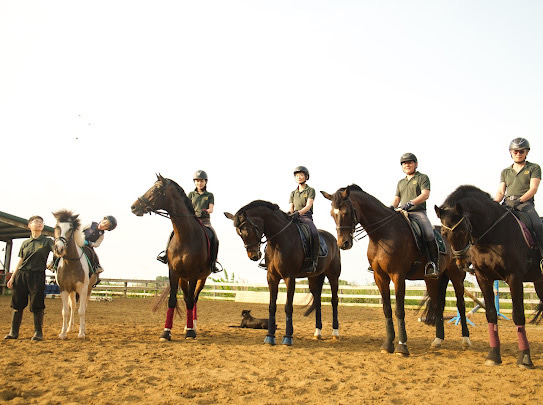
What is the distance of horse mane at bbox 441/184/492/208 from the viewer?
6.83 meters

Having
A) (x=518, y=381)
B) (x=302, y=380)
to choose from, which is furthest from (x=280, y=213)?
(x=518, y=381)

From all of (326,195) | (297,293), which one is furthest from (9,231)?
(326,195)

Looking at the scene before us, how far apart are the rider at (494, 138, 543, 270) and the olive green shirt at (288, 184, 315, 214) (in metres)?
3.57

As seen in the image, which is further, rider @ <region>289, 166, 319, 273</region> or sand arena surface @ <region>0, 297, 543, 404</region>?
rider @ <region>289, 166, 319, 273</region>

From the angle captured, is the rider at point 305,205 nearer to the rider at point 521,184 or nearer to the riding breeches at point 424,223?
the riding breeches at point 424,223

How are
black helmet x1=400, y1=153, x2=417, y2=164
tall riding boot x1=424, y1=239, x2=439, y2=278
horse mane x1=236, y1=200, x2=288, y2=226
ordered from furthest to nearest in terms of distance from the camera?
horse mane x1=236, y1=200, x2=288, y2=226 → black helmet x1=400, y1=153, x2=417, y2=164 → tall riding boot x1=424, y1=239, x2=439, y2=278

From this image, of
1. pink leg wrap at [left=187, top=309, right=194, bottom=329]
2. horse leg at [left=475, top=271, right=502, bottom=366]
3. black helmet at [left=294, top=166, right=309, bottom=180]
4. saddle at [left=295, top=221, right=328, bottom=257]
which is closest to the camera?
horse leg at [left=475, top=271, right=502, bottom=366]

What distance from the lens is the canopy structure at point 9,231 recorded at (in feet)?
71.9

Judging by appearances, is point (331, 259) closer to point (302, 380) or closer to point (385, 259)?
point (385, 259)

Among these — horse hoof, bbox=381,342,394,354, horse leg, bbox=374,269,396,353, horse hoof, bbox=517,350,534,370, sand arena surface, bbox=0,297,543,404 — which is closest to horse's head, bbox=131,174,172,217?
sand arena surface, bbox=0,297,543,404

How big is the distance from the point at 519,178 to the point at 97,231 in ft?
30.4

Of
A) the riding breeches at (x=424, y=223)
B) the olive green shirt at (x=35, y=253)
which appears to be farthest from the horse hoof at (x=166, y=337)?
the riding breeches at (x=424, y=223)

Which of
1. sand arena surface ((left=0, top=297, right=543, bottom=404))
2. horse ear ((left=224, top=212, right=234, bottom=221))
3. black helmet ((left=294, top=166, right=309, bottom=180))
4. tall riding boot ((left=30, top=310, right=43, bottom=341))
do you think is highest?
black helmet ((left=294, top=166, right=309, bottom=180))

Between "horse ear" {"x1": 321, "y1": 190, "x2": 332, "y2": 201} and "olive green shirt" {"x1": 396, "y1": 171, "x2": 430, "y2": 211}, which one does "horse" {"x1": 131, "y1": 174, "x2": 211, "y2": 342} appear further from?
"olive green shirt" {"x1": 396, "y1": 171, "x2": 430, "y2": 211}
